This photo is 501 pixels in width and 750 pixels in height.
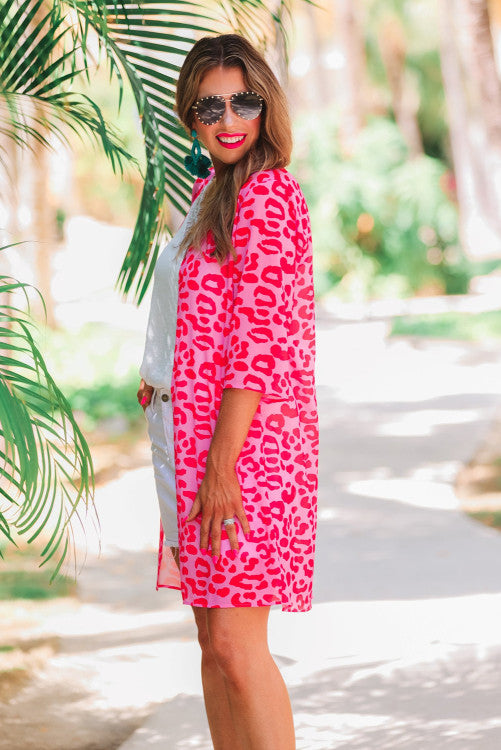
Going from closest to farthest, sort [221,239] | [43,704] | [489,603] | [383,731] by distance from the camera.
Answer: [221,239] → [383,731] → [43,704] → [489,603]

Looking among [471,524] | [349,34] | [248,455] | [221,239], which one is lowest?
[471,524]

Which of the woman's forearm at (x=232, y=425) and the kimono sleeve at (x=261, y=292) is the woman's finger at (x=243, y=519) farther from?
the kimono sleeve at (x=261, y=292)

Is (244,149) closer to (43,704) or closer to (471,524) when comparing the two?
(43,704)

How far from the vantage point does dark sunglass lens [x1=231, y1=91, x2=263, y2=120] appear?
2584mm

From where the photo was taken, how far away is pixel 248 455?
2516 mm

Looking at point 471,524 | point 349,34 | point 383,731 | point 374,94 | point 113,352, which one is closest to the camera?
point 383,731

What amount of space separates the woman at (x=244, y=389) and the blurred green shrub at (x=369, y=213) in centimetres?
1437

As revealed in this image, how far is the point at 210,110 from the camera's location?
2.62 m

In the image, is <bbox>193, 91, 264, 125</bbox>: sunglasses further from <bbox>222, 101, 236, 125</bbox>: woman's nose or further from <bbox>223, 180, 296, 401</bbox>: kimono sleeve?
<bbox>223, 180, 296, 401</bbox>: kimono sleeve

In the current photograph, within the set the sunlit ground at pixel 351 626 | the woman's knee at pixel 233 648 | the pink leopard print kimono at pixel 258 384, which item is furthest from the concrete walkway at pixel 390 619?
the pink leopard print kimono at pixel 258 384

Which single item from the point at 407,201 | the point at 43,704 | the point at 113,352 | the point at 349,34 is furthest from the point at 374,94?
the point at 43,704

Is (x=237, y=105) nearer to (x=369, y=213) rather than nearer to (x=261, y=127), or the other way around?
(x=261, y=127)

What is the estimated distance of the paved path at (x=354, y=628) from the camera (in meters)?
3.66

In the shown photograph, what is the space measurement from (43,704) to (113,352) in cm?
883
